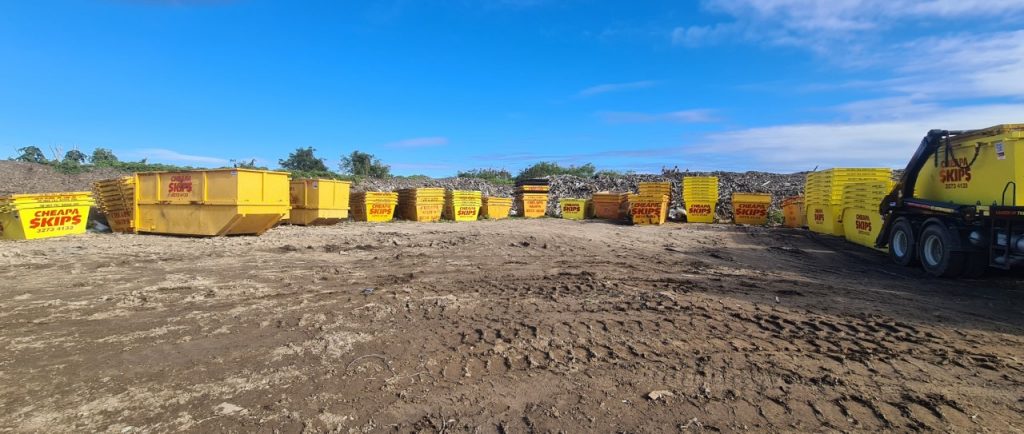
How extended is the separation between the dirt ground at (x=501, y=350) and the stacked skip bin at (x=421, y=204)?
12.5 meters

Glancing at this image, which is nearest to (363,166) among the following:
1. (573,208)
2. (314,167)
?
(314,167)

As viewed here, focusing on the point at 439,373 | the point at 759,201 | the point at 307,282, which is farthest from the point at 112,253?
the point at 759,201

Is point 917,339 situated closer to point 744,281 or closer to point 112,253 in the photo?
point 744,281

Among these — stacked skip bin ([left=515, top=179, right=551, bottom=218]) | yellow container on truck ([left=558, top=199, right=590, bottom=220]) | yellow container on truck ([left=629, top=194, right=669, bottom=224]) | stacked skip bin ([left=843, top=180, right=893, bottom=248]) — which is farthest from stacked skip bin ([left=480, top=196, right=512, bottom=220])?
stacked skip bin ([left=843, top=180, right=893, bottom=248])

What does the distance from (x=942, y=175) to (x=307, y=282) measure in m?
11.6

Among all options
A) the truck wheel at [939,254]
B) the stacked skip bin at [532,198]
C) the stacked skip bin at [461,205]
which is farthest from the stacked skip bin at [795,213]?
the stacked skip bin at [461,205]

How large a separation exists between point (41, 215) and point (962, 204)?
64.2 feet

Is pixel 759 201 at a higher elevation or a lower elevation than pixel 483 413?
higher

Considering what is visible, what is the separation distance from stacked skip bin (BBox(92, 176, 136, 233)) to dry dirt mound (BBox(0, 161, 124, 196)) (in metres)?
8.22

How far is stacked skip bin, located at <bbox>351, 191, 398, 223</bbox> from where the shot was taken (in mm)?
20188

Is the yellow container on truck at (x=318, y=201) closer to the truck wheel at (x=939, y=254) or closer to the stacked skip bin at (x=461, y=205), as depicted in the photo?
the stacked skip bin at (x=461, y=205)

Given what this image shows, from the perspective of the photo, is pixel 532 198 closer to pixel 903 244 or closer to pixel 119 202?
pixel 119 202

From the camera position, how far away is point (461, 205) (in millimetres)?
22156

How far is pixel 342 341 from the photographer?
4.60 m
